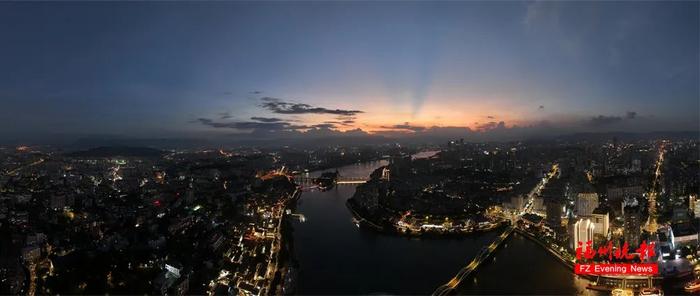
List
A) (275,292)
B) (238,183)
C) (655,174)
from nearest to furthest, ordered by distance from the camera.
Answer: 1. (275,292)
2. (238,183)
3. (655,174)

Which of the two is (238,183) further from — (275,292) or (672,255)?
(672,255)

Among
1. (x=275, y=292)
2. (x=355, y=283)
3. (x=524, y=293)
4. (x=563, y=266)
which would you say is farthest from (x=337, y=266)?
(x=563, y=266)
